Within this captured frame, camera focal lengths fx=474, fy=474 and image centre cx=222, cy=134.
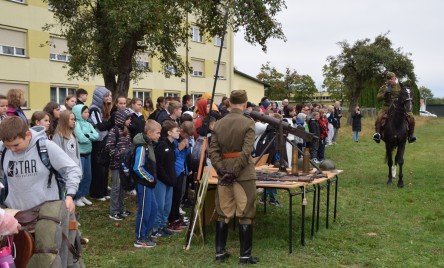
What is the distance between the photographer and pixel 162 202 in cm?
642

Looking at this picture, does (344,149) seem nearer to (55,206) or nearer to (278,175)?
(278,175)

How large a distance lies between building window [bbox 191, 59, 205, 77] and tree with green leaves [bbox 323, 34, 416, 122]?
10166mm

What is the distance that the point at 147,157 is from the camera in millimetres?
6043

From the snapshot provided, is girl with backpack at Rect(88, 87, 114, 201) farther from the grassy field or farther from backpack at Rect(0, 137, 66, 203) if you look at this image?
backpack at Rect(0, 137, 66, 203)

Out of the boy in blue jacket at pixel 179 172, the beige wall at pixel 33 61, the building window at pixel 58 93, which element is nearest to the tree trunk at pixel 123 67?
the beige wall at pixel 33 61

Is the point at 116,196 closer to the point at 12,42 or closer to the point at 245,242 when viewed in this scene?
the point at 245,242

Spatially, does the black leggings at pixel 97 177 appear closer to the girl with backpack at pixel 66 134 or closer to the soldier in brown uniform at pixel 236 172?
the girl with backpack at pixel 66 134

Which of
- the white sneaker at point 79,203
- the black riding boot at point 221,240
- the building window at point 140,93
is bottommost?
the white sneaker at point 79,203

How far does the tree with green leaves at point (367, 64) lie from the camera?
113ft

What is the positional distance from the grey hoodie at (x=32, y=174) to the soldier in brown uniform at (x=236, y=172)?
74.6 inches

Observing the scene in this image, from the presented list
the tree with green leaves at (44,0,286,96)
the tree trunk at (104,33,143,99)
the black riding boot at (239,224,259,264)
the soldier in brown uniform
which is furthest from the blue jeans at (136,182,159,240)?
the tree trunk at (104,33,143,99)

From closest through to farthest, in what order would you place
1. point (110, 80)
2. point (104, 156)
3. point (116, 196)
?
point (116, 196)
point (104, 156)
point (110, 80)

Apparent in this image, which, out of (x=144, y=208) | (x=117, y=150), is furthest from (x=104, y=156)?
(x=144, y=208)

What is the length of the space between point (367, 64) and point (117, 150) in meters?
30.2
